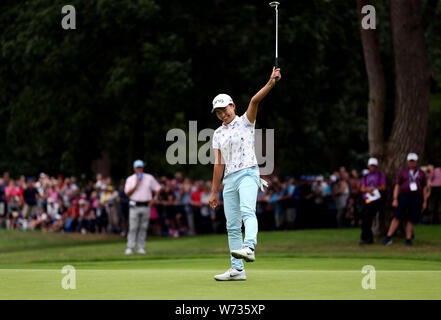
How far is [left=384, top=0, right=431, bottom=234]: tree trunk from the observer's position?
870 inches

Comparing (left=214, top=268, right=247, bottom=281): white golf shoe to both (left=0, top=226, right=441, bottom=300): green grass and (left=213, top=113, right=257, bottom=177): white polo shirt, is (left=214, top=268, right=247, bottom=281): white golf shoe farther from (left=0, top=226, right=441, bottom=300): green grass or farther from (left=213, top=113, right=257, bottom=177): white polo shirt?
(left=213, top=113, right=257, bottom=177): white polo shirt

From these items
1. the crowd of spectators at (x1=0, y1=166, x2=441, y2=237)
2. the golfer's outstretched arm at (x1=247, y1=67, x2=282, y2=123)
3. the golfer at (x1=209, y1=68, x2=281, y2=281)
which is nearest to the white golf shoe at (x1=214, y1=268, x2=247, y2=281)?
the golfer at (x1=209, y1=68, x2=281, y2=281)

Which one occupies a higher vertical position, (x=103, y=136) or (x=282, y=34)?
(x=282, y=34)

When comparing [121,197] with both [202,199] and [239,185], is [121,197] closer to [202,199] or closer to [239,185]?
[202,199]

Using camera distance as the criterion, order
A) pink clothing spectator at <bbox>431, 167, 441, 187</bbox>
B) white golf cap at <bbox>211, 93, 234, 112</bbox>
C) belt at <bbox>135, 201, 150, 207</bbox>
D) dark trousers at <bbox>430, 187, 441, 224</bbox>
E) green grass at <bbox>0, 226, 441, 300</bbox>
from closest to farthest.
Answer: green grass at <bbox>0, 226, 441, 300</bbox>, white golf cap at <bbox>211, 93, 234, 112</bbox>, belt at <bbox>135, 201, 150, 207</bbox>, dark trousers at <bbox>430, 187, 441, 224</bbox>, pink clothing spectator at <bbox>431, 167, 441, 187</bbox>

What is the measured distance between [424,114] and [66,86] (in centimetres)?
1195

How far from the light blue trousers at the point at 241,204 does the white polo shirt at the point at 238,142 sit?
0.32ft

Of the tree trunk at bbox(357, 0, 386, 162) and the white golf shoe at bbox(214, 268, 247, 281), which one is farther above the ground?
the tree trunk at bbox(357, 0, 386, 162)

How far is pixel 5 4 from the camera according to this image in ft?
97.8

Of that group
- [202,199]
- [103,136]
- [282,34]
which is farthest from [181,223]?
[282,34]

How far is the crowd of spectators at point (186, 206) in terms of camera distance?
28.2 m

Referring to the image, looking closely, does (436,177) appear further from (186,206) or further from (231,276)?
(231,276)

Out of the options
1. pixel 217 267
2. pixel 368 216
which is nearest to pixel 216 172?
pixel 217 267

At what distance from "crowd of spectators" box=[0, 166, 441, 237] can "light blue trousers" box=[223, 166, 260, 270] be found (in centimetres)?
1398
